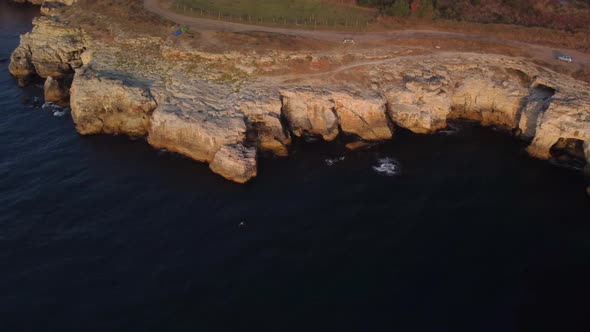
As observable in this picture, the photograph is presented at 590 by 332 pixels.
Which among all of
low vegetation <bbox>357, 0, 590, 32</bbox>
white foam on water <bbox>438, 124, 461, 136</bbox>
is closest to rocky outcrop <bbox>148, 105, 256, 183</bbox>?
white foam on water <bbox>438, 124, 461, 136</bbox>

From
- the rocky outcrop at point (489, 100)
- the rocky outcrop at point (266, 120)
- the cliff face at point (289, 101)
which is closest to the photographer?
the cliff face at point (289, 101)

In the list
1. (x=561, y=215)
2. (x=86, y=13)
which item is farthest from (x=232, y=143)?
(x=86, y=13)

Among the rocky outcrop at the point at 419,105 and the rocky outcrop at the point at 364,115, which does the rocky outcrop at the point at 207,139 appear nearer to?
the rocky outcrop at the point at 364,115

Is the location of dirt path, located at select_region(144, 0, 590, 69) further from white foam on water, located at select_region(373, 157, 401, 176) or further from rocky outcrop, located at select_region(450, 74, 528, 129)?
white foam on water, located at select_region(373, 157, 401, 176)

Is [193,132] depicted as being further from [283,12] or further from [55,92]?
[283,12]

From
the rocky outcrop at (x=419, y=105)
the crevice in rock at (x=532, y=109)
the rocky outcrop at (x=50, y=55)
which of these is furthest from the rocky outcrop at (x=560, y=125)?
the rocky outcrop at (x=50, y=55)

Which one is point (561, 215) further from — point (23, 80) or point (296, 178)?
point (23, 80)

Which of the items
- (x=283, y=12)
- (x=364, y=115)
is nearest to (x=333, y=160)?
(x=364, y=115)
